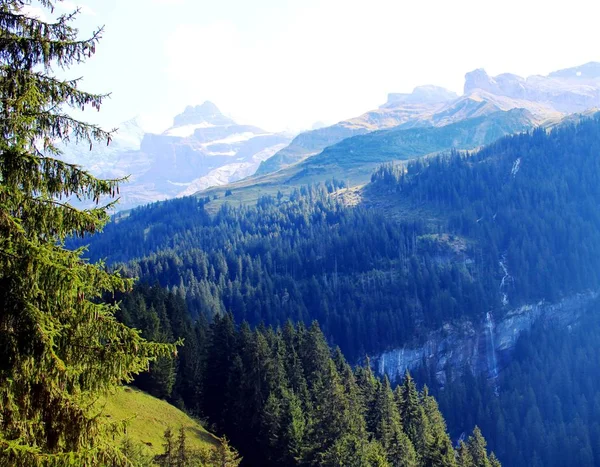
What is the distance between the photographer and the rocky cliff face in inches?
7013

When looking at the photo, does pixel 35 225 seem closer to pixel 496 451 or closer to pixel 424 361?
pixel 496 451

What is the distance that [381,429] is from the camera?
57562 mm

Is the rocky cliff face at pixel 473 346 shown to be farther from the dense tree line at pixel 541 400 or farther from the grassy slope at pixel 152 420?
the grassy slope at pixel 152 420

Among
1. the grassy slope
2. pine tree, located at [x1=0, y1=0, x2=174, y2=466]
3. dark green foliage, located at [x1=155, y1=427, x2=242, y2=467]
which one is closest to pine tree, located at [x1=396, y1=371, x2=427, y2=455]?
the grassy slope

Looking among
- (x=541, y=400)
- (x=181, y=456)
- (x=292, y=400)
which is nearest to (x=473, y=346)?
(x=541, y=400)

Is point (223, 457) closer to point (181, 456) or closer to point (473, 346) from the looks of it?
point (181, 456)

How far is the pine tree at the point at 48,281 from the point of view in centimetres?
1321

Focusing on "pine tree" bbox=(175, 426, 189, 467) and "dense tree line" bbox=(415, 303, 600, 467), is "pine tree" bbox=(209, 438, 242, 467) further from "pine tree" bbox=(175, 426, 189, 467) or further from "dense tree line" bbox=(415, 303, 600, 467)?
"dense tree line" bbox=(415, 303, 600, 467)

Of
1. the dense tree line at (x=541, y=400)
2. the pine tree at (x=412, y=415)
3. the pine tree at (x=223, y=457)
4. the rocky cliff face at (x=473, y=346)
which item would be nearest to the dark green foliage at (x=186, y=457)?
the pine tree at (x=223, y=457)

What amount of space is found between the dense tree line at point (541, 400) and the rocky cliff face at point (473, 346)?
385 centimetres

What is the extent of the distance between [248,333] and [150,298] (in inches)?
954

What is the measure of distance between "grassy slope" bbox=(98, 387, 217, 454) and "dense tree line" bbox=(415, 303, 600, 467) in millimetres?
97222

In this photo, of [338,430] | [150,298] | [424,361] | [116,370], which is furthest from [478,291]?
[116,370]

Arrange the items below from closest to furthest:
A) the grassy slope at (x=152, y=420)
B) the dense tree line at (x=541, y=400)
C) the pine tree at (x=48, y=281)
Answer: the pine tree at (x=48, y=281)
the grassy slope at (x=152, y=420)
the dense tree line at (x=541, y=400)
